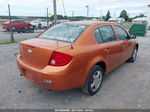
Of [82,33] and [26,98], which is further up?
[82,33]

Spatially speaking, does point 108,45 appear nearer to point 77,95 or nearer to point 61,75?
point 77,95

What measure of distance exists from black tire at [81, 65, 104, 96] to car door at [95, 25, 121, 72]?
1.20ft

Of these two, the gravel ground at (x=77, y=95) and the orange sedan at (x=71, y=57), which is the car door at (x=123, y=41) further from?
the gravel ground at (x=77, y=95)

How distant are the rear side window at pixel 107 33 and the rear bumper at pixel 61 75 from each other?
1.20m

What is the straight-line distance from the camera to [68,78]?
7.49 feet

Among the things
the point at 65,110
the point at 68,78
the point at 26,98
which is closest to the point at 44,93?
the point at 26,98

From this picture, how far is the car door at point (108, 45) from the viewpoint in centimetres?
298

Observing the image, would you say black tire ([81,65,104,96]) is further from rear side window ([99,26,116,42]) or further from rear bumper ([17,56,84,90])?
rear side window ([99,26,116,42])

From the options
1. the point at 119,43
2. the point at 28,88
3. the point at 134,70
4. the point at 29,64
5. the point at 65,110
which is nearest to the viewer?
the point at 65,110

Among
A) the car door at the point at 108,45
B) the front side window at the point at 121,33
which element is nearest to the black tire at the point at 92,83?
the car door at the point at 108,45

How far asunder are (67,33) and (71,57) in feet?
2.93

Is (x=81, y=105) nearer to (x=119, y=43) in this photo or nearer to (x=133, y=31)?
(x=119, y=43)

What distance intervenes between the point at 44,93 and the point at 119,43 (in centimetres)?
236

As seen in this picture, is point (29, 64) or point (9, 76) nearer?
point (29, 64)
